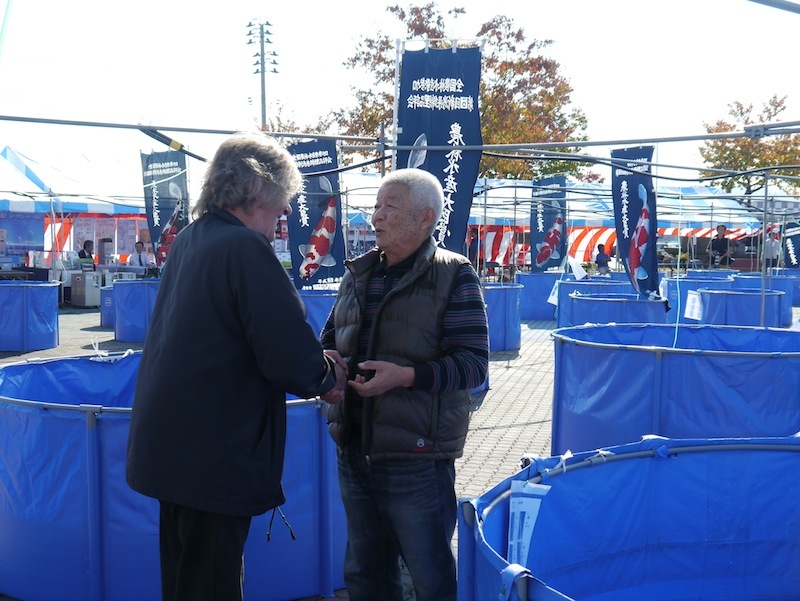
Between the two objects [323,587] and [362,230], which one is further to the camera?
[362,230]

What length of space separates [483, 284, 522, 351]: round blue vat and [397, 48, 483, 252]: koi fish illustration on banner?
21.0ft

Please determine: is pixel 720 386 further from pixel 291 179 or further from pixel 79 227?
pixel 79 227

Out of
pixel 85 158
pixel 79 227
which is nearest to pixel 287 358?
pixel 85 158

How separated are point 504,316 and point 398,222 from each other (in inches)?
449

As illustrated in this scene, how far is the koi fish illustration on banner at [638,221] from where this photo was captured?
423 inches

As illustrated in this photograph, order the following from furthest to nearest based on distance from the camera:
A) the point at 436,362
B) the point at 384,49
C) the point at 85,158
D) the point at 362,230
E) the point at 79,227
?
1. the point at 384,49
2. the point at 362,230
3. the point at 79,227
4. the point at 85,158
5. the point at 436,362

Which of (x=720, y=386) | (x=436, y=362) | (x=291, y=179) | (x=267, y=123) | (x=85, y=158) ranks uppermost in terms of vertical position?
(x=267, y=123)

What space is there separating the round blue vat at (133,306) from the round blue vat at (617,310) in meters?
7.46

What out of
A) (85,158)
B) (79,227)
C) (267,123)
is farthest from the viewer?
(267,123)

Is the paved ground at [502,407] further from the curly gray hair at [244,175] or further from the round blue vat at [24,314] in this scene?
the curly gray hair at [244,175]

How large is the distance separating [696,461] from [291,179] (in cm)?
207

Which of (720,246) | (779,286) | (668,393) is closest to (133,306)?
(668,393)

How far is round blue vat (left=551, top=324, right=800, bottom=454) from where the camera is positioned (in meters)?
5.72

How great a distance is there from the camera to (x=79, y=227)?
2789 centimetres
